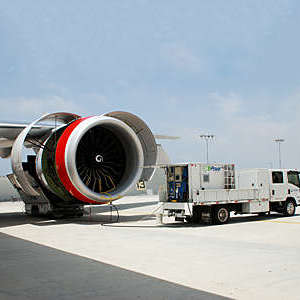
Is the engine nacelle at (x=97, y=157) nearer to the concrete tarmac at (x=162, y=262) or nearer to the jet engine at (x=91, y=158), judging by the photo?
the jet engine at (x=91, y=158)

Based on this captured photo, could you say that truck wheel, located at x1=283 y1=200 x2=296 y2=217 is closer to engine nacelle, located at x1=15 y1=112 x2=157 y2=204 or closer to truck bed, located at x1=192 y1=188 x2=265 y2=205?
truck bed, located at x1=192 y1=188 x2=265 y2=205

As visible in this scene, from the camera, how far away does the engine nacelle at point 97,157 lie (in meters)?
15.2

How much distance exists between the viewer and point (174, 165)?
15125 millimetres

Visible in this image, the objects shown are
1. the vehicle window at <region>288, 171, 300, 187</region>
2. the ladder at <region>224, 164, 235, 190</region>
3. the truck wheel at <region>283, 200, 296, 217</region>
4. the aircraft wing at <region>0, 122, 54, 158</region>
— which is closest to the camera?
the ladder at <region>224, 164, 235, 190</region>

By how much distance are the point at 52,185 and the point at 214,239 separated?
8130mm

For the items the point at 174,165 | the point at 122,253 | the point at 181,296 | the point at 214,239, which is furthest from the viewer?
the point at 174,165

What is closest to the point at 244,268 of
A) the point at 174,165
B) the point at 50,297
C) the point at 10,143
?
the point at 50,297

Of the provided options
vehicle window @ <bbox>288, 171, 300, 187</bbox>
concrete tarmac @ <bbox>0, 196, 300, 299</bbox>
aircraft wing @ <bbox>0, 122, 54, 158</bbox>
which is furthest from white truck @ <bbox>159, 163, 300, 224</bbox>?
aircraft wing @ <bbox>0, 122, 54, 158</bbox>

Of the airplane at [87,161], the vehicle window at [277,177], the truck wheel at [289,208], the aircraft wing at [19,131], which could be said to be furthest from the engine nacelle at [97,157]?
the truck wheel at [289,208]

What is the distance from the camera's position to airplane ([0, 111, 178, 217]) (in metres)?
15.9

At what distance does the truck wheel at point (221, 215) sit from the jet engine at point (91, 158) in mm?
3911

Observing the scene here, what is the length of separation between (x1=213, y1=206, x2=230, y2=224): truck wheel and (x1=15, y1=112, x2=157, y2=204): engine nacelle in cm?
399

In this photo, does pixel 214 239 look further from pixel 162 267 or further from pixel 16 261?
pixel 16 261

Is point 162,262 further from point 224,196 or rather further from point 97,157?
point 97,157
